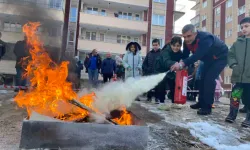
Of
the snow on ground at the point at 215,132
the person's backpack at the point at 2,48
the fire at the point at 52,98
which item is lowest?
the snow on ground at the point at 215,132

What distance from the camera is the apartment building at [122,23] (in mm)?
24266

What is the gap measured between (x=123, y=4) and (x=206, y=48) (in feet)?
72.6

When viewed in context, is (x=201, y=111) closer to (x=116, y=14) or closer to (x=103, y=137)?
A: (x=103, y=137)

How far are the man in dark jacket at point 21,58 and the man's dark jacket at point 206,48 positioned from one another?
175 inches

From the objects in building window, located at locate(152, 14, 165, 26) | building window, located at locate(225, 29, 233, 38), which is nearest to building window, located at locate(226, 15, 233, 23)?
building window, located at locate(225, 29, 233, 38)

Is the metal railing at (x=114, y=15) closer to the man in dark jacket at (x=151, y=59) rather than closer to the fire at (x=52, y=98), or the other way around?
the man in dark jacket at (x=151, y=59)

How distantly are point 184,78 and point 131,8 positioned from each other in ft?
73.8

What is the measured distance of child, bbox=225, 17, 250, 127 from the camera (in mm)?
4195

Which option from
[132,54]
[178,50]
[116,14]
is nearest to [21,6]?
[132,54]

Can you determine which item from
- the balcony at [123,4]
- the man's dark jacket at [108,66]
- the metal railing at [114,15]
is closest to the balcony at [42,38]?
the man's dark jacket at [108,66]

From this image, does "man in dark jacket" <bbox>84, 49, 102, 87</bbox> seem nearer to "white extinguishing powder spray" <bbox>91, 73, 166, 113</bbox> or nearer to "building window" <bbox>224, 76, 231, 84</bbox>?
"white extinguishing powder spray" <bbox>91, 73, 166, 113</bbox>

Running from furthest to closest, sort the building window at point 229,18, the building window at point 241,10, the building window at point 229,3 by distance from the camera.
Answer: the building window at point 229,3 < the building window at point 229,18 < the building window at point 241,10

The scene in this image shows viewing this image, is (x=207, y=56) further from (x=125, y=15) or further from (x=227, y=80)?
(x=227, y=80)

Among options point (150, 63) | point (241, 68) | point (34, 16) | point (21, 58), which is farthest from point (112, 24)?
point (241, 68)
